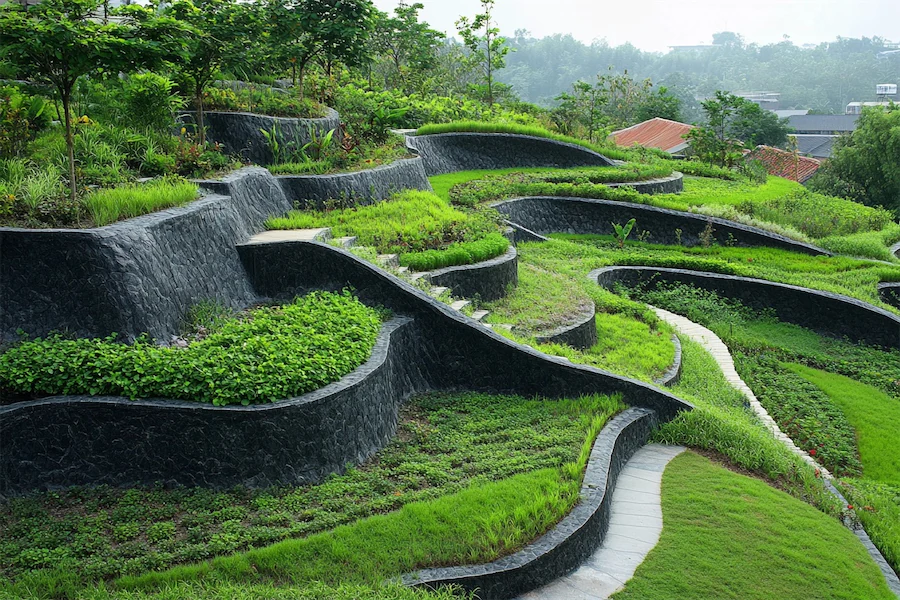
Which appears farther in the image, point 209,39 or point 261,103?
point 261,103

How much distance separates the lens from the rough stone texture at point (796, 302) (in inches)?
538

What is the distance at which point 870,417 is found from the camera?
1075cm

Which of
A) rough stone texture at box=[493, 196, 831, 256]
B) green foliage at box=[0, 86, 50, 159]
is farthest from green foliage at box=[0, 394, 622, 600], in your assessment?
rough stone texture at box=[493, 196, 831, 256]

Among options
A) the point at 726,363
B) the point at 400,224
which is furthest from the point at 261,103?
the point at 726,363

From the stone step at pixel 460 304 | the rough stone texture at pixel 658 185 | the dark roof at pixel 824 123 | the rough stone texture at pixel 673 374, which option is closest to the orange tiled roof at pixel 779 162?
the rough stone texture at pixel 658 185

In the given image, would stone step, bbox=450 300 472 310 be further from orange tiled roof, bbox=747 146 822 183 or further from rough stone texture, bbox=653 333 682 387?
orange tiled roof, bbox=747 146 822 183

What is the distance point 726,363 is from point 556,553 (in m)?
6.80

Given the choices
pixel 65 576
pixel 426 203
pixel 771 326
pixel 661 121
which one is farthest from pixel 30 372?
pixel 661 121

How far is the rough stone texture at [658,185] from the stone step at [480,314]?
11.0 m

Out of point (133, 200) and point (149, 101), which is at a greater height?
point (149, 101)

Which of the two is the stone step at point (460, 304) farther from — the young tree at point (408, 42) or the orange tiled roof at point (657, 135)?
the orange tiled roof at point (657, 135)

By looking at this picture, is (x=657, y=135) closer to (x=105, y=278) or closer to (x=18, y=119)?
(x=18, y=119)

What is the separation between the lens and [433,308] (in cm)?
925

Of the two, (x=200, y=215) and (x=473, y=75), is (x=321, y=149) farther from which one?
(x=473, y=75)
